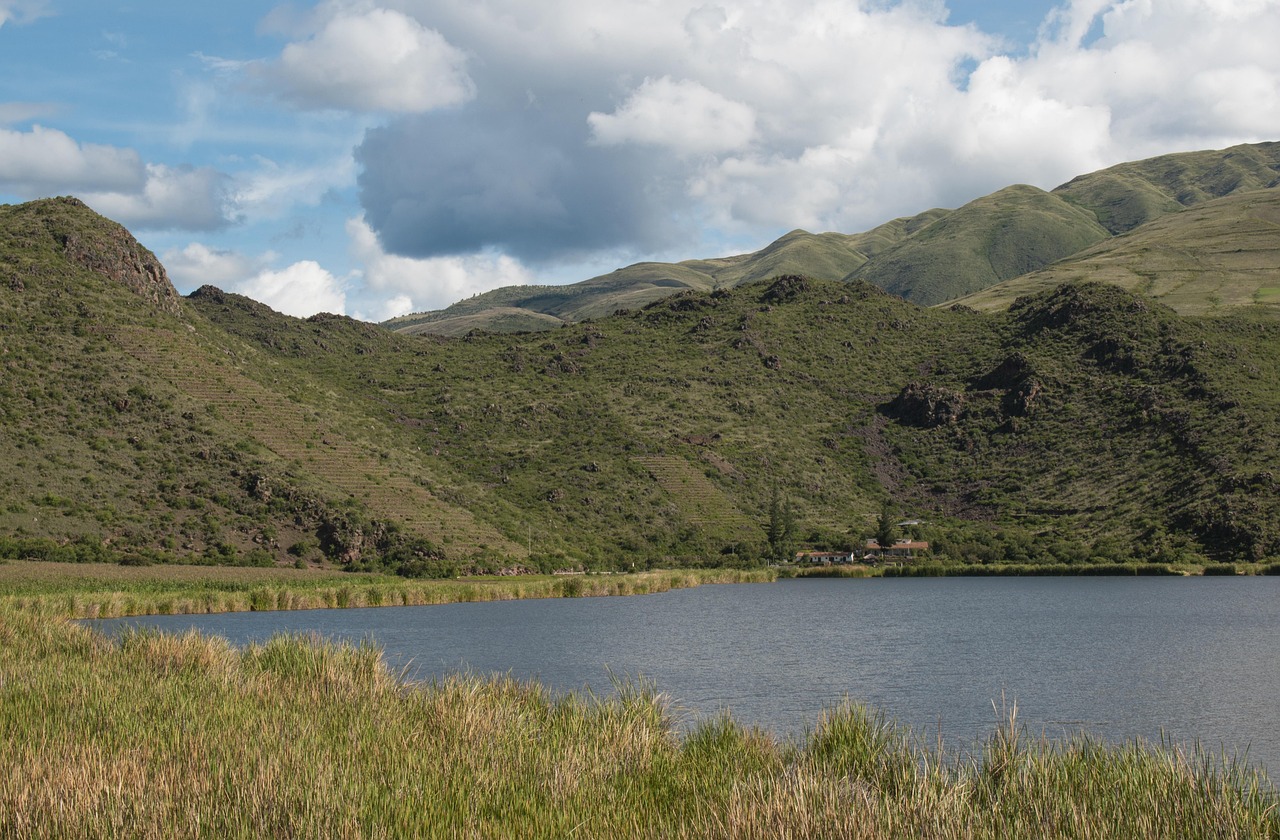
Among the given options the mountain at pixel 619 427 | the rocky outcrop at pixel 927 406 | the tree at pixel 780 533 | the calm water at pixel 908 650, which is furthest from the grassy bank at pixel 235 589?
the rocky outcrop at pixel 927 406

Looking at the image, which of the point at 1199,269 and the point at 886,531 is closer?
the point at 886,531

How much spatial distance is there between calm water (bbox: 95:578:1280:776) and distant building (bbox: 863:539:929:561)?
26501 millimetres

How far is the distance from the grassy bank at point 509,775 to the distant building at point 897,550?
81.4 m

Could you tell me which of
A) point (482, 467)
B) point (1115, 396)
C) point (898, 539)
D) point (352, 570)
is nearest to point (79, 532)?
point (352, 570)

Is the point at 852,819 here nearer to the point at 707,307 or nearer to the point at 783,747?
the point at 783,747

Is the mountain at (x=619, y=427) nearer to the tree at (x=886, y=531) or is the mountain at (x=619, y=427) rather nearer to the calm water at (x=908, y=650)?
the tree at (x=886, y=531)

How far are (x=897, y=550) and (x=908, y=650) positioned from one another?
204ft

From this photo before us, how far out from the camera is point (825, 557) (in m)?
98.0

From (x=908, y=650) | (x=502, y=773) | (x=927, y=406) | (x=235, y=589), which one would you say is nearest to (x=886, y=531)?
(x=927, y=406)

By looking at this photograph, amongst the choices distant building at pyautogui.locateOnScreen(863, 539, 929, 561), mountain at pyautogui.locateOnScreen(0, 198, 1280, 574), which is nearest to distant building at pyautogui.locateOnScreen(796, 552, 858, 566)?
distant building at pyautogui.locateOnScreen(863, 539, 929, 561)

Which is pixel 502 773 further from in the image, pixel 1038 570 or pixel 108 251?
pixel 108 251

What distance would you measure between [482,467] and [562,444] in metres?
9.71

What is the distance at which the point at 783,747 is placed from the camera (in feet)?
47.7

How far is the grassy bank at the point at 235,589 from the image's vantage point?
151 ft
